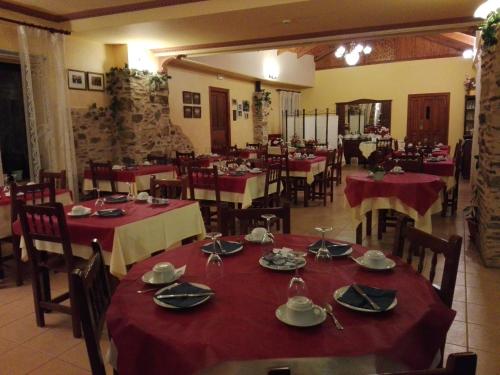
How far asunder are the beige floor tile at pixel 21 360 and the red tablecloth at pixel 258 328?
129cm

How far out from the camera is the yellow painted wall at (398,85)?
41.4 feet

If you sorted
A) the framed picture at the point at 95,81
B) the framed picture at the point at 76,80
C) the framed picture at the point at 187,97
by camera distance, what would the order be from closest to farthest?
the framed picture at the point at 76,80 → the framed picture at the point at 95,81 → the framed picture at the point at 187,97

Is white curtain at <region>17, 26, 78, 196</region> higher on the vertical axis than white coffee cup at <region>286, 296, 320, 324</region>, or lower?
higher

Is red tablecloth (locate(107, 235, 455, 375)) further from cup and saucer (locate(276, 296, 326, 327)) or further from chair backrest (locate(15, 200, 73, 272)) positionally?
chair backrest (locate(15, 200, 73, 272))

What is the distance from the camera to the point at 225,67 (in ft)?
31.9

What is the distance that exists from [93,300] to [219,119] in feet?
30.1

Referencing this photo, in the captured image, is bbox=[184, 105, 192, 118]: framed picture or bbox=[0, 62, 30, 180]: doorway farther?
bbox=[184, 105, 192, 118]: framed picture

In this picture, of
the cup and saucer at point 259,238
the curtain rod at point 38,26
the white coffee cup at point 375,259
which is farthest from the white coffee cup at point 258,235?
the curtain rod at point 38,26

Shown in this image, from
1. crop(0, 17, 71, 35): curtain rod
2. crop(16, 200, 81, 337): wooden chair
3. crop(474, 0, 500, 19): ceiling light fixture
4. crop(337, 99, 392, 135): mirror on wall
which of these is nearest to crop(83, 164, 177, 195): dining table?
crop(0, 17, 71, 35): curtain rod

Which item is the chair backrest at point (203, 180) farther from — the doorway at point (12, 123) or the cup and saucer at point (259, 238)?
the doorway at point (12, 123)

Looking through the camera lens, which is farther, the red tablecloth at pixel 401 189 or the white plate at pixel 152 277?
the red tablecloth at pixel 401 189

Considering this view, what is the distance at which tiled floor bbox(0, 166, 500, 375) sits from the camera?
8.27 ft

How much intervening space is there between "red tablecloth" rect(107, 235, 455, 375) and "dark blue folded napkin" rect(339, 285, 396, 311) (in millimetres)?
35

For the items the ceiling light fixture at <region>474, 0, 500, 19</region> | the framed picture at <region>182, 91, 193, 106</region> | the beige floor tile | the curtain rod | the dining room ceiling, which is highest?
the dining room ceiling
